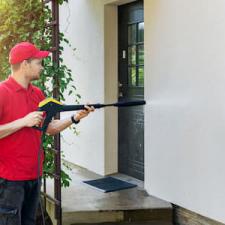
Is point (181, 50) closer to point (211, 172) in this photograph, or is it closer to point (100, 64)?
point (211, 172)

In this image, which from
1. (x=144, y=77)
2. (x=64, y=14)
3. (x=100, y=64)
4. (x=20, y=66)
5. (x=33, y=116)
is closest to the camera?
(x=33, y=116)

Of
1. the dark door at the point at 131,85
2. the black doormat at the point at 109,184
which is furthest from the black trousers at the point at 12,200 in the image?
the dark door at the point at 131,85

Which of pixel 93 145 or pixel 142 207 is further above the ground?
pixel 93 145

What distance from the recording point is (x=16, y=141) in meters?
2.97

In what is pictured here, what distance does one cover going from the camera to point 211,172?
157 inches

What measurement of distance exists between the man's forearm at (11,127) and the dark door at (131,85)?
249cm

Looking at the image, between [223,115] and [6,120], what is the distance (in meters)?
1.81

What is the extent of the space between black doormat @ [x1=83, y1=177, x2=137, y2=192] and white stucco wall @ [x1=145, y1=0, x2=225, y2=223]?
331 millimetres

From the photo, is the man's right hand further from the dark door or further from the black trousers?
→ the dark door

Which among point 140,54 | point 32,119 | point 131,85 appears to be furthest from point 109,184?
point 32,119

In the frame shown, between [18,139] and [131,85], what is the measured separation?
8.61 feet

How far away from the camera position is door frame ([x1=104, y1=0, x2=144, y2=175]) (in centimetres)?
548

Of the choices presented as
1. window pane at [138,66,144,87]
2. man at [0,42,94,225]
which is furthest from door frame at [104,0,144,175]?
man at [0,42,94,225]

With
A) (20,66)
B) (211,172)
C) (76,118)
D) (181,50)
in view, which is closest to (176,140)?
(211,172)
